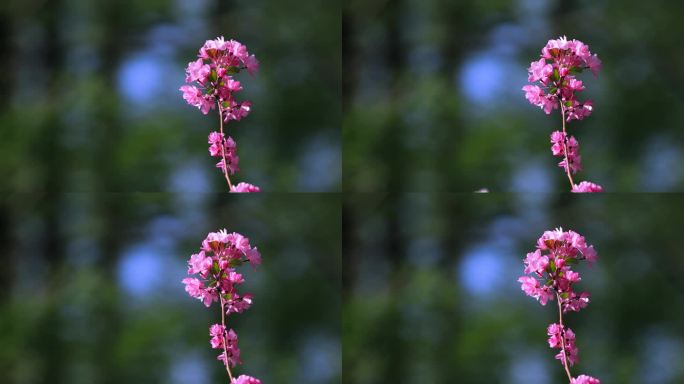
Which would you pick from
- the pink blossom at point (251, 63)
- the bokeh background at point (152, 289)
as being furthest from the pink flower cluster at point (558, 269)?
the pink blossom at point (251, 63)

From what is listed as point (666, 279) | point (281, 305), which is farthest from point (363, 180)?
point (666, 279)

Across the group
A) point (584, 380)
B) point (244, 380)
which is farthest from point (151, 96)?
point (584, 380)

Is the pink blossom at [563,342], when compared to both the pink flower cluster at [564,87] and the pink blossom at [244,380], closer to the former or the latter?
the pink flower cluster at [564,87]

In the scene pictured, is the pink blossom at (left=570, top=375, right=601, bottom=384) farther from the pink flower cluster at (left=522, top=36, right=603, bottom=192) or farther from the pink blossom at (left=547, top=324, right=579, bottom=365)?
the pink flower cluster at (left=522, top=36, right=603, bottom=192)

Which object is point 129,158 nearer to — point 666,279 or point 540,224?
point 540,224

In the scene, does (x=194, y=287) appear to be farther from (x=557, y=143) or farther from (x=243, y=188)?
(x=557, y=143)
